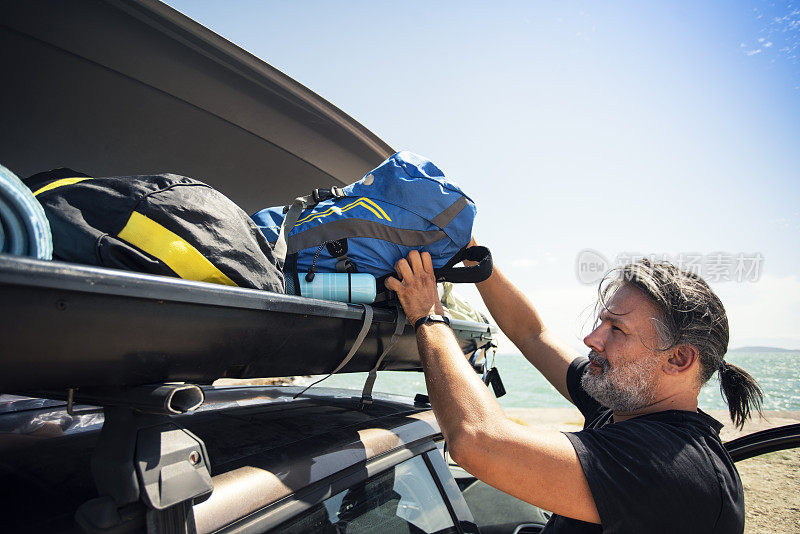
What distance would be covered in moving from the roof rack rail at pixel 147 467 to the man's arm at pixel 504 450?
0.72 m

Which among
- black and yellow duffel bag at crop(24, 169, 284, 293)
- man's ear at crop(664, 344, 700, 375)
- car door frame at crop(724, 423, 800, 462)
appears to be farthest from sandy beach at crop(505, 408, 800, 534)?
black and yellow duffel bag at crop(24, 169, 284, 293)

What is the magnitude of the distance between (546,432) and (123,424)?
1072 millimetres

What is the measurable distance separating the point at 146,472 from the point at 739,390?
77.1 inches

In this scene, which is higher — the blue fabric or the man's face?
the blue fabric

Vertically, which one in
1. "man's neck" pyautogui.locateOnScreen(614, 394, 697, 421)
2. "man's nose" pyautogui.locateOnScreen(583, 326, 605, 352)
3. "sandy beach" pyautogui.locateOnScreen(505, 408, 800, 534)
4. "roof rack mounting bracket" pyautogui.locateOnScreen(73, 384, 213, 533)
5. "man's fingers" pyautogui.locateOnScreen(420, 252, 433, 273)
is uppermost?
"man's fingers" pyautogui.locateOnScreen(420, 252, 433, 273)

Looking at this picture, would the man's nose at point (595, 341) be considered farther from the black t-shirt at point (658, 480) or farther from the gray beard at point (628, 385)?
the black t-shirt at point (658, 480)

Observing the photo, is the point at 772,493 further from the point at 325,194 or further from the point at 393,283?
the point at 325,194

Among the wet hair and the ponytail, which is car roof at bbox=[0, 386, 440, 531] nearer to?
the wet hair

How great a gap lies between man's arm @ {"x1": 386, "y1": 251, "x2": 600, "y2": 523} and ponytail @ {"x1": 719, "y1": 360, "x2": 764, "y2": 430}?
0.87 m

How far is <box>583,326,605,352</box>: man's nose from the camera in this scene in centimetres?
167

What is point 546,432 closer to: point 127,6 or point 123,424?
point 123,424

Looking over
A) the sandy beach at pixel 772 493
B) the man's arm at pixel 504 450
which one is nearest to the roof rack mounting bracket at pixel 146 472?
the man's arm at pixel 504 450

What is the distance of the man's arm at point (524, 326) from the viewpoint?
7.23 feet

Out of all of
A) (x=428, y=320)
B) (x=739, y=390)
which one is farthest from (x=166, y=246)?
(x=739, y=390)
